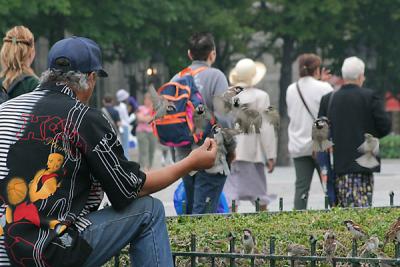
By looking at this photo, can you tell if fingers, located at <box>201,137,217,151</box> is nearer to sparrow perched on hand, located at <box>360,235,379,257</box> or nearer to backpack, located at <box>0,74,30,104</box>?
sparrow perched on hand, located at <box>360,235,379,257</box>

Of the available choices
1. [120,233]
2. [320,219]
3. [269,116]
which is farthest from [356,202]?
[120,233]

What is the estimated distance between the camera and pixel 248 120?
7.47 m

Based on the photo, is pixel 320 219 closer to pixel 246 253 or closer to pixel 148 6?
pixel 246 253

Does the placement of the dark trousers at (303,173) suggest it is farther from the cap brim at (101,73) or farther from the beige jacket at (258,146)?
the cap brim at (101,73)

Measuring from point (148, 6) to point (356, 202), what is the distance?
1741 cm

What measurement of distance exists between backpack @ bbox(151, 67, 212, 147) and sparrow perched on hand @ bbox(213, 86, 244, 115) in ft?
4.14

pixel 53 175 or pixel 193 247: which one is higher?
pixel 53 175

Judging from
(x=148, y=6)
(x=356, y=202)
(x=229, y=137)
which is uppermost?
(x=148, y=6)

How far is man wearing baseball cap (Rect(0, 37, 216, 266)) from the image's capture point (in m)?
5.04

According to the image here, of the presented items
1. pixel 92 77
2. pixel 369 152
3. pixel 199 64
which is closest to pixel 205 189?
pixel 199 64

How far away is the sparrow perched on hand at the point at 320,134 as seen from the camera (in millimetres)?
8977

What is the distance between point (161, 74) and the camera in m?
33.1

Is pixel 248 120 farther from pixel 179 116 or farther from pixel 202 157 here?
pixel 202 157

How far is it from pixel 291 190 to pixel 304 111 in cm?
655
